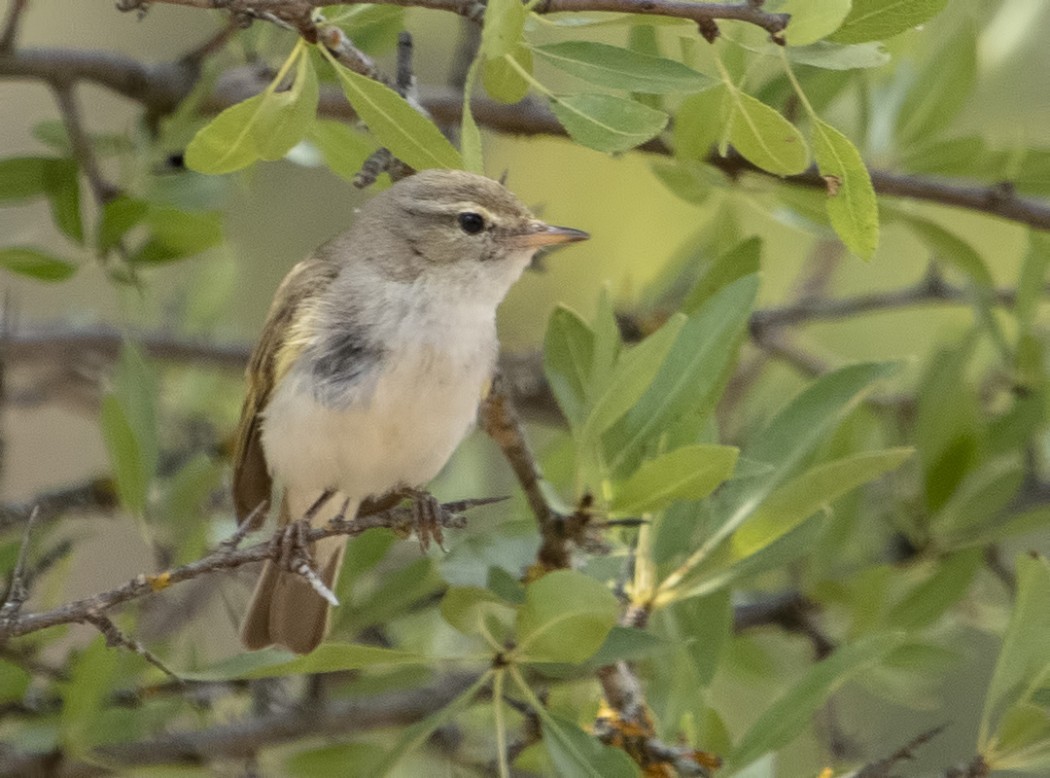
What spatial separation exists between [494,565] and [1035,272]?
155 cm

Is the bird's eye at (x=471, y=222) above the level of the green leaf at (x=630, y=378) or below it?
below

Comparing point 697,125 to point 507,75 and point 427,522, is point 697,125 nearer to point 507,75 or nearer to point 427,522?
point 507,75

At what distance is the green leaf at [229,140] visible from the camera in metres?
2.27

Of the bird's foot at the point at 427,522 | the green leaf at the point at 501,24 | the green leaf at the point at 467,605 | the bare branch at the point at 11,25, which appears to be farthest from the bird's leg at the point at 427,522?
the bare branch at the point at 11,25

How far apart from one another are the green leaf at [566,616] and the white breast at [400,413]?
64 centimetres

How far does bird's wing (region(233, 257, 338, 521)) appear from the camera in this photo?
127 inches

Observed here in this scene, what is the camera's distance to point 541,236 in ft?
10.8

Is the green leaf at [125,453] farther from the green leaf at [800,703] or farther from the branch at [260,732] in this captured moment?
the green leaf at [800,703]

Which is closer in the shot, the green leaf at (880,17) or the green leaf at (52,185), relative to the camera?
the green leaf at (880,17)

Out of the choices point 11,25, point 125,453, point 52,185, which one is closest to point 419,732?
point 125,453

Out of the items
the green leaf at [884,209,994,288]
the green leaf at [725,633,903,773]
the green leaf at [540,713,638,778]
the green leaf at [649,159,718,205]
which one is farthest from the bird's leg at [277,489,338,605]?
the green leaf at [884,209,994,288]

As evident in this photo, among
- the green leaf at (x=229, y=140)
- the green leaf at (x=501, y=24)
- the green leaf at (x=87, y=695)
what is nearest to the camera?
the green leaf at (x=501, y=24)

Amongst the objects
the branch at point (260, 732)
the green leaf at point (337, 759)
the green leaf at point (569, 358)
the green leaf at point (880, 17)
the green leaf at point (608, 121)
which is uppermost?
the green leaf at point (880, 17)

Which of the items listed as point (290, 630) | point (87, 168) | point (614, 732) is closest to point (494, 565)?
point (614, 732)
